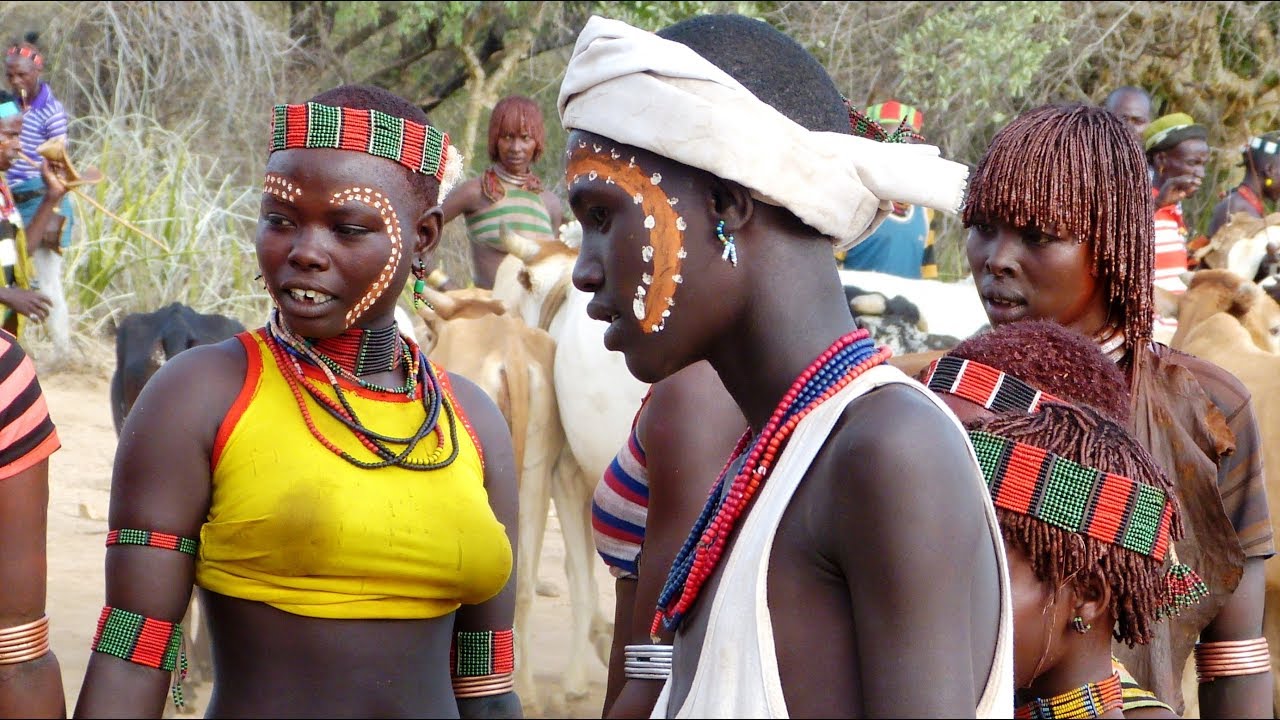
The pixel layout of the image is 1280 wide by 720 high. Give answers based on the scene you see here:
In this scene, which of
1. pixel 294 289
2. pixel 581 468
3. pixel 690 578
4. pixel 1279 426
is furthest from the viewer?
pixel 581 468

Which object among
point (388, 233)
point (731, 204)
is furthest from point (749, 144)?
point (388, 233)

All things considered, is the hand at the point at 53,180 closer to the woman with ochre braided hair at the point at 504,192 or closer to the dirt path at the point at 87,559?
the dirt path at the point at 87,559

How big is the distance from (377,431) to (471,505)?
8.8 inches

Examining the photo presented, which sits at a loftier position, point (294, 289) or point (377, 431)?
point (294, 289)

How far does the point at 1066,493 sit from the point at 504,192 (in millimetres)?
7051

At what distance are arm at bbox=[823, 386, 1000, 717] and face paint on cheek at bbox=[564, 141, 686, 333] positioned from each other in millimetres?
345

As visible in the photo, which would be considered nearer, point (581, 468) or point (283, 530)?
point (283, 530)

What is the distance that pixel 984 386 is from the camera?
7.66 ft

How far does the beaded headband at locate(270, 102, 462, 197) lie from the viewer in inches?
110

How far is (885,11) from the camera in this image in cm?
1334

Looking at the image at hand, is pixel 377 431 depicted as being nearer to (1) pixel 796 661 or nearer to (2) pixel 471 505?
(2) pixel 471 505

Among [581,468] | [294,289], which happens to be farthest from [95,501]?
[294,289]

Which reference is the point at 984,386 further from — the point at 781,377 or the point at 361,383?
the point at 361,383

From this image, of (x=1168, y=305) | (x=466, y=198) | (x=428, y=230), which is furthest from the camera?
(x=466, y=198)
